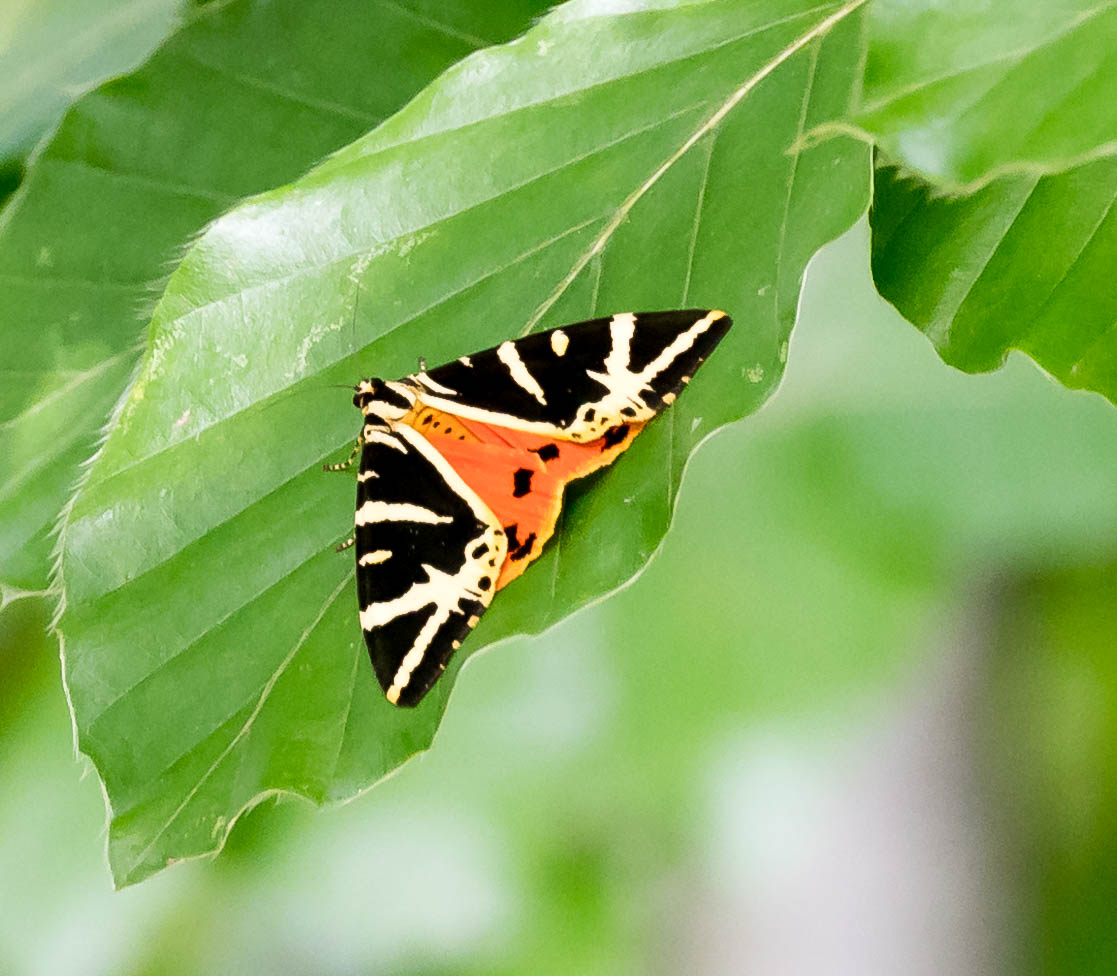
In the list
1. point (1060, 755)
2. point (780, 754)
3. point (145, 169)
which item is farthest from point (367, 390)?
point (1060, 755)

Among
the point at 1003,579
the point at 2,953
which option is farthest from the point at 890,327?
the point at 2,953

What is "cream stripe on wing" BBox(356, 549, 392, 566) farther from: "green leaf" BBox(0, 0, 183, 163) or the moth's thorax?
"green leaf" BBox(0, 0, 183, 163)

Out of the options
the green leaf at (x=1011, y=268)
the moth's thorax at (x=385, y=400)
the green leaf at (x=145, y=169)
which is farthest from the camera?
the green leaf at (x=145, y=169)

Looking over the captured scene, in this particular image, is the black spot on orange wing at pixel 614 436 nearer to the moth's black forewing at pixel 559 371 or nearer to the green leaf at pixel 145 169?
the moth's black forewing at pixel 559 371

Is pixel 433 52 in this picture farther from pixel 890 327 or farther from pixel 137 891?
pixel 137 891

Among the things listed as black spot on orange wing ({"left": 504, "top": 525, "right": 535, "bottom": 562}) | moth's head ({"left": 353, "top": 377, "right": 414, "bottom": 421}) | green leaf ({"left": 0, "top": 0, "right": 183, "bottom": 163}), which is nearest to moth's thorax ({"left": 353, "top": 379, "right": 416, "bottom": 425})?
moth's head ({"left": 353, "top": 377, "right": 414, "bottom": 421})

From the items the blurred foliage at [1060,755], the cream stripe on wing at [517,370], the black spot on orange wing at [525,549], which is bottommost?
the blurred foliage at [1060,755]

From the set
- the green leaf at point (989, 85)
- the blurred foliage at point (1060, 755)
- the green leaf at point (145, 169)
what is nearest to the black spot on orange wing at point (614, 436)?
the green leaf at point (989, 85)

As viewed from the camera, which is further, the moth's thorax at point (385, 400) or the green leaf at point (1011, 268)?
the moth's thorax at point (385, 400)
